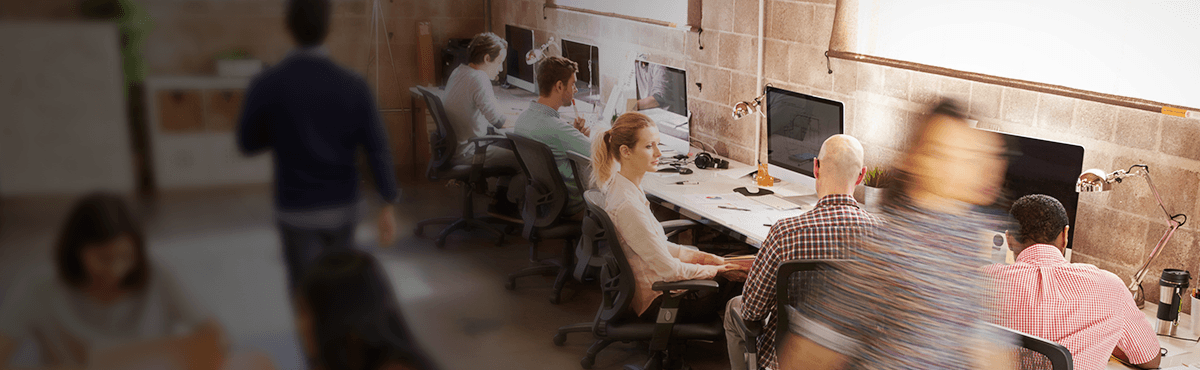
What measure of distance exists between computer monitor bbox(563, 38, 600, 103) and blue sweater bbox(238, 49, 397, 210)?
50cm

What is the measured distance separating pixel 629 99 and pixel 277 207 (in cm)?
156

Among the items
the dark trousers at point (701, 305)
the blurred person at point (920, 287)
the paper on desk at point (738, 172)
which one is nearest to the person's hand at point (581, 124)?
the blurred person at point (920, 287)

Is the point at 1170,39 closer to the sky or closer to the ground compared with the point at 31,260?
closer to the sky

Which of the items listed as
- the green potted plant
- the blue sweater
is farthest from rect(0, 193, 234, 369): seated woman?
the green potted plant

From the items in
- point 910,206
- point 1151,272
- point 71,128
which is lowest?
point 1151,272

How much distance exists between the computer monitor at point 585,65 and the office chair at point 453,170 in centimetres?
15

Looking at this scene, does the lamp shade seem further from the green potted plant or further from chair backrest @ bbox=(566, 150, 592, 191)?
chair backrest @ bbox=(566, 150, 592, 191)

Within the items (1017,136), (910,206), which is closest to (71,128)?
(910,206)

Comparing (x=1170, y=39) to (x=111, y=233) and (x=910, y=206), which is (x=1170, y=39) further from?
(x=111, y=233)

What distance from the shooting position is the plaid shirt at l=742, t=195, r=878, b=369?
1628 mm

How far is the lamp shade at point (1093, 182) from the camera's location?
155 centimetres

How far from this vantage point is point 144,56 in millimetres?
567

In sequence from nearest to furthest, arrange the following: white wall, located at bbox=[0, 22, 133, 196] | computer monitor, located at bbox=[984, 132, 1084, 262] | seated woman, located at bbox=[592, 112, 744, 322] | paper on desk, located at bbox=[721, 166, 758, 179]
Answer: white wall, located at bbox=[0, 22, 133, 196] < computer monitor, located at bbox=[984, 132, 1084, 262] < seated woman, located at bbox=[592, 112, 744, 322] < paper on desk, located at bbox=[721, 166, 758, 179]

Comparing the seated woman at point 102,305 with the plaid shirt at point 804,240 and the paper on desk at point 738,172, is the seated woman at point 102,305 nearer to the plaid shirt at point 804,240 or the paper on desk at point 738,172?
the plaid shirt at point 804,240
